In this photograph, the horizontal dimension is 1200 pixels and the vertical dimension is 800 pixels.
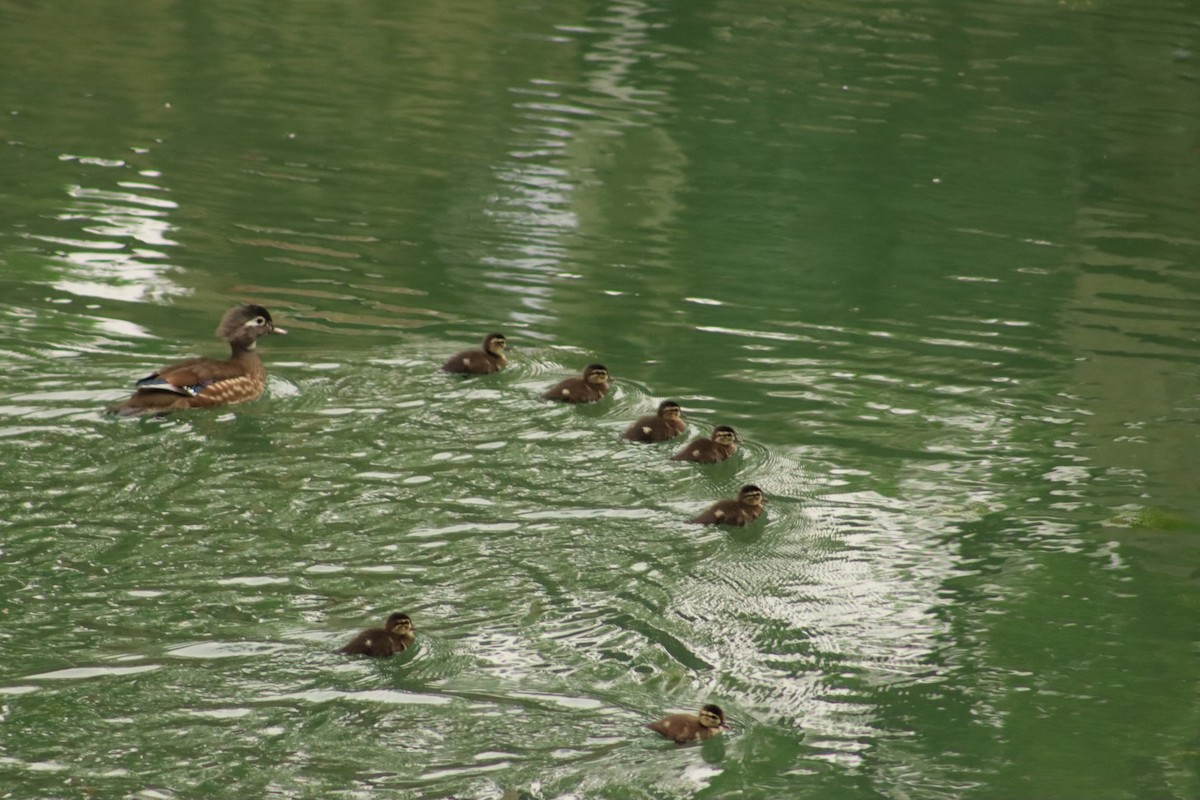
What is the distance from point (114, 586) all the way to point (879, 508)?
4.52 m

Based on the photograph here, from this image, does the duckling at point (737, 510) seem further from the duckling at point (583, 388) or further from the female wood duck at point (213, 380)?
the female wood duck at point (213, 380)

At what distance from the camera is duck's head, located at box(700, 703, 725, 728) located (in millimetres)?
7211

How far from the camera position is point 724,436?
10539 mm

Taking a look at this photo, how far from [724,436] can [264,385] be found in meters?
3.27

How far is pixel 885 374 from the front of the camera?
12.6m

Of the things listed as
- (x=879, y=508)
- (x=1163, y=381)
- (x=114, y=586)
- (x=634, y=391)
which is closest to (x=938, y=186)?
(x=1163, y=381)

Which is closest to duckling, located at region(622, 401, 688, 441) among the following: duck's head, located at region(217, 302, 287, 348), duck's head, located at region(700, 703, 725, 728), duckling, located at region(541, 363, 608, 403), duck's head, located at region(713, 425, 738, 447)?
duck's head, located at region(713, 425, 738, 447)

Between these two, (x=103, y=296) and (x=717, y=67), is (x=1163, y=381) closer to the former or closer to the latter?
(x=103, y=296)

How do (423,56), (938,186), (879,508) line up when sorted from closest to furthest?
(879,508)
(938,186)
(423,56)

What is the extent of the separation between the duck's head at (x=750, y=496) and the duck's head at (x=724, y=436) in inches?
31.5

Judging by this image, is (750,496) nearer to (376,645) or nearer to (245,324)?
(376,645)

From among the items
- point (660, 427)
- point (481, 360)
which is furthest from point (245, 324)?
point (660, 427)

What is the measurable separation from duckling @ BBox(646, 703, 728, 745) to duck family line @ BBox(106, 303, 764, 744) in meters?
2.35

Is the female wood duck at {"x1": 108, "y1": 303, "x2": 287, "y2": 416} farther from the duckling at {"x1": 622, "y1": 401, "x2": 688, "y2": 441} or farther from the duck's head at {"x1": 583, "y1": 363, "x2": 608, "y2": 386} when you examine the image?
the duckling at {"x1": 622, "y1": 401, "x2": 688, "y2": 441}
